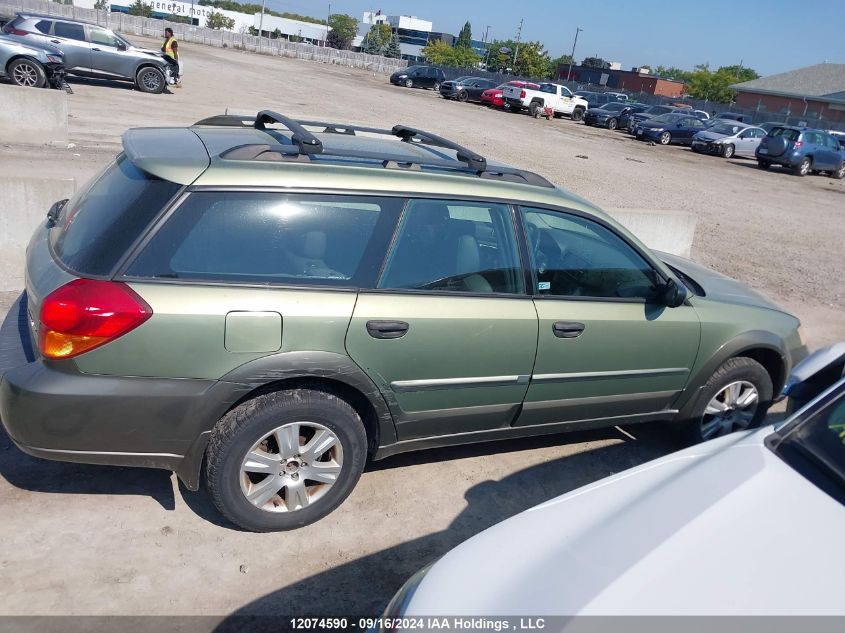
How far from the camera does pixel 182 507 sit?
3609mm

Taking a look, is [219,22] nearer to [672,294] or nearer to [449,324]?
[672,294]

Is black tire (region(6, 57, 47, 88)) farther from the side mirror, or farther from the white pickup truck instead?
the white pickup truck

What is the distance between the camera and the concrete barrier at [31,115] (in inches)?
441

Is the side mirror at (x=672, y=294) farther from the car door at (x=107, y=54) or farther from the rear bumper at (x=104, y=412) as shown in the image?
the car door at (x=107, y=54)

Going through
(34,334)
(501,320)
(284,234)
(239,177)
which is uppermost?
(239,177)

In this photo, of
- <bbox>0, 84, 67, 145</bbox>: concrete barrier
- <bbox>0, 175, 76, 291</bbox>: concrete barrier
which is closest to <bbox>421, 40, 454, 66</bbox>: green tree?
<bbox>0, 84, 67, 145</bbox>: concrete barrier

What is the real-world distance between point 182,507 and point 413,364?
139cm

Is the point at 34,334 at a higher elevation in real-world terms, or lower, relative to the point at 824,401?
lower

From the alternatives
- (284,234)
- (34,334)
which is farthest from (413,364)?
(34,334)

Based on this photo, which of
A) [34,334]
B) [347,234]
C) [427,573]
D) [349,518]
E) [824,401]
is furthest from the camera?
[349,518]

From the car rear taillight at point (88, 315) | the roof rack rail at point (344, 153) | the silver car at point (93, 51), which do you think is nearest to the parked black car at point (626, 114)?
the silver car at point (93, 51)

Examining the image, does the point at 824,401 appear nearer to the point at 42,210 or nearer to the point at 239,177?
the point at 239,177

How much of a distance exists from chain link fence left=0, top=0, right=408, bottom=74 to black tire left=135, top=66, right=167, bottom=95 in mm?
37635

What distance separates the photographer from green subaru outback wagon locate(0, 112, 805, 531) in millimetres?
3051
